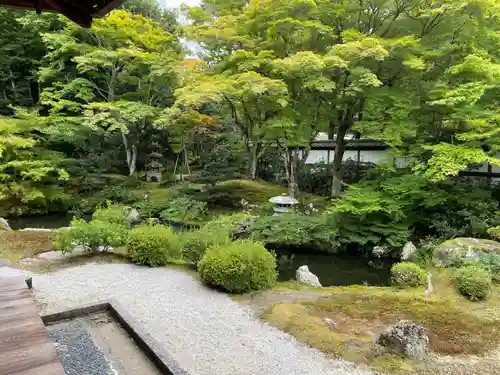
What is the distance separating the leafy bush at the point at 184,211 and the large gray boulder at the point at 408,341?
837 centimetres

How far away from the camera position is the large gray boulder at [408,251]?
8.13 metres

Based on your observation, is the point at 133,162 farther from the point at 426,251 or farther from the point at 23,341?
the point at 23,341

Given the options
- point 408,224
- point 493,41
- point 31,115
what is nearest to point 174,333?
point 408,224

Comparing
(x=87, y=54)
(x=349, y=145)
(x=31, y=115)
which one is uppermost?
(x=87, y=54)

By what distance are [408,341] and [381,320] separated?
90 centimetres

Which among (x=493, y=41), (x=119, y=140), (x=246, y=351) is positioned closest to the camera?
(x=246, y=351)

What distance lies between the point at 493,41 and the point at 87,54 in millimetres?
12832

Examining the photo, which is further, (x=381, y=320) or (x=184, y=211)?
(x=184, y=211)

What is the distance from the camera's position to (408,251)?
8.21 meters

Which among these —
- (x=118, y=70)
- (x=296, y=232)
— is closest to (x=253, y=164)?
(x=296, y=232)

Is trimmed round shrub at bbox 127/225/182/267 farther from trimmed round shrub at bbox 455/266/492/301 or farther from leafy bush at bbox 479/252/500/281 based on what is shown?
leafy bush at bbox 479/252/500/281

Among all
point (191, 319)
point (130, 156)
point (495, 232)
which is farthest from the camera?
point (130, 156)

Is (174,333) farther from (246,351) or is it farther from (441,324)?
(441,324)

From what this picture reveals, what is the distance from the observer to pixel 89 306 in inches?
181
